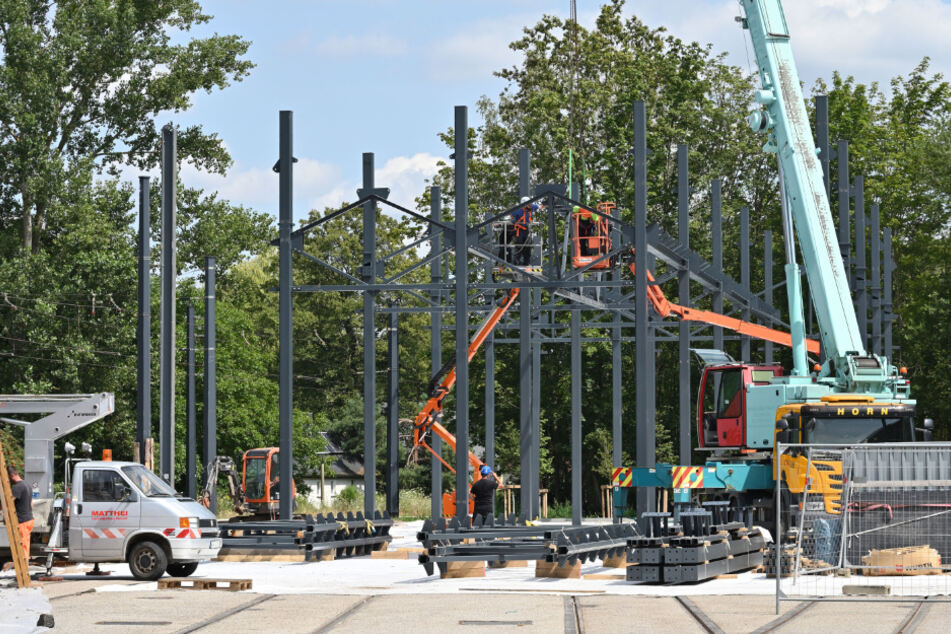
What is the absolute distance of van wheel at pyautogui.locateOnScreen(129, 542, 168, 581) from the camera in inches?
880

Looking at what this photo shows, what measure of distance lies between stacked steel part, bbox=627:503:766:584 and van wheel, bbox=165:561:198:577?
693 centimetres

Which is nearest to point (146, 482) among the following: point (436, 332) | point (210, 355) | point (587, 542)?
point (587, 542)

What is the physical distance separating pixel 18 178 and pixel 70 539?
32.6 meters

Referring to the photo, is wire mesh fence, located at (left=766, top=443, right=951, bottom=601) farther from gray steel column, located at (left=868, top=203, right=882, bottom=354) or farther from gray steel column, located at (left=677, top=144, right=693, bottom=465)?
gray steel column, located at (left=868, top=203, right=882, bottom=354)

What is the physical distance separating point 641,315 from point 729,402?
3.36m

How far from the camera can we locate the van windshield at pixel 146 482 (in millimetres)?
22719

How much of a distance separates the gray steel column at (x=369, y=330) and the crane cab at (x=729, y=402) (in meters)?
6.61

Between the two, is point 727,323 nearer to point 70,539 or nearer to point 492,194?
point 70,539

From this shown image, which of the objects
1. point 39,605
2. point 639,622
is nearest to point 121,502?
point 39,605

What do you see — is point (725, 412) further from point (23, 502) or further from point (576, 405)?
point (23, 502)

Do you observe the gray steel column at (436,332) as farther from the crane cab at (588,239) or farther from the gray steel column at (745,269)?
the gray steel column at (745,269)

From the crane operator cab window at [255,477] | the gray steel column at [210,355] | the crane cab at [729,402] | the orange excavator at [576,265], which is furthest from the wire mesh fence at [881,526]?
the crane operator cab window at [255,477]

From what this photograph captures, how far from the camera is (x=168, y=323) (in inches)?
1143

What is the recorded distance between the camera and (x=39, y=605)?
605 inches
